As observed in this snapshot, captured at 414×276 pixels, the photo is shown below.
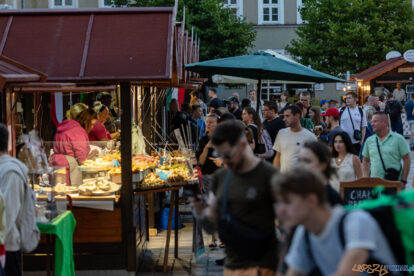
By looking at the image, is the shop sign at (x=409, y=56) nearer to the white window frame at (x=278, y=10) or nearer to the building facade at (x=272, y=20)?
the building facade at (x=272, y=20)

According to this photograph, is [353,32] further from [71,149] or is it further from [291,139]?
[71,149]

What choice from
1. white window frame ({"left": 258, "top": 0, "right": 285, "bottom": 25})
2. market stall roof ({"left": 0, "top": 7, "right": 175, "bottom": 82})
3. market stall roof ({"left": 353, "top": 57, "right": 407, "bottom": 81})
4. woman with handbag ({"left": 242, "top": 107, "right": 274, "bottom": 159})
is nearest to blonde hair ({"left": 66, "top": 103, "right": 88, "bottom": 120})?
market stall roof ({"left": 0, "top": 7, "right": 175, "bottom": 82})

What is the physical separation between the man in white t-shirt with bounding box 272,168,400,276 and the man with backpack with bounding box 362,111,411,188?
15.1 feet

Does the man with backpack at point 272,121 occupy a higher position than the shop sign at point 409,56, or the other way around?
the shop sign at point 409,56

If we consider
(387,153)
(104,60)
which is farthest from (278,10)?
(104,60)

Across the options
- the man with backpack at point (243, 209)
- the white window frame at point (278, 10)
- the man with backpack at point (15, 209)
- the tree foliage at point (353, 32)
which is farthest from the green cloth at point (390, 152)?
the white window frame at point (278, 10)

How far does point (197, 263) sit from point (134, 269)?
1.05 metres

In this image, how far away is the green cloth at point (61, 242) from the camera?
Result: 19.9 feet

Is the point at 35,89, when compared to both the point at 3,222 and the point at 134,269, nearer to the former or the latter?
the point at 3,222

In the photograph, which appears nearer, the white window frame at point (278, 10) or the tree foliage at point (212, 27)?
the tree foliage at point (212, 27)

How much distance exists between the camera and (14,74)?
19.3ft

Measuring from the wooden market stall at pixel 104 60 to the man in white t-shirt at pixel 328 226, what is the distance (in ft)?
14.4

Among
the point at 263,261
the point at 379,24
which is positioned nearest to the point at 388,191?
the point at 263,261

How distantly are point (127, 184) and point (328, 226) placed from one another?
4.81 meters
